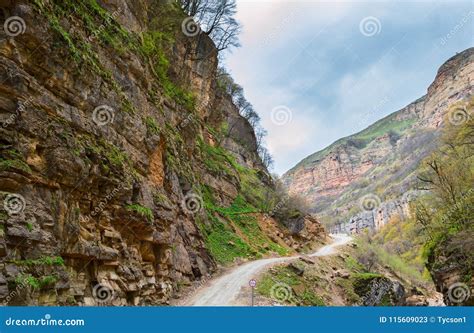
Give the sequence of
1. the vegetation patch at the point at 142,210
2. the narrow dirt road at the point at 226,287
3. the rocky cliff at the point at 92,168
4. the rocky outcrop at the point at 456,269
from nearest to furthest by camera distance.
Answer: the rocky cliff at the point at 92,168 → the vegetation patch at the point at 142,210 → the narrow dirt road at the point at 226,287 → the rocky outcrop at the point at 456,269

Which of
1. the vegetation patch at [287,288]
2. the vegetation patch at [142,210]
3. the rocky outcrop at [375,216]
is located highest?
the rocky outcrop at [375,216]

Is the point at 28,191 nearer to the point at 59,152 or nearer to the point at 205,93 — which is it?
the point at 59,152

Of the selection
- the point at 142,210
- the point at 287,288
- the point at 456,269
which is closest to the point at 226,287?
the point at 287,288

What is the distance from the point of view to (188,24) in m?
35.6

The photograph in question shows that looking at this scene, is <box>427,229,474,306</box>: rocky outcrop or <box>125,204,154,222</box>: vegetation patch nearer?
<box>125,204,154,222</box>: vegetation patch

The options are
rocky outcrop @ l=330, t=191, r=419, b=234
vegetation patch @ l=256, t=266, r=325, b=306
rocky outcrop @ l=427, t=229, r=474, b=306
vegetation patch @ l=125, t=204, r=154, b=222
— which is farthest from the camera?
rocky outcrop @ l=330, t=191, r=419, b=234

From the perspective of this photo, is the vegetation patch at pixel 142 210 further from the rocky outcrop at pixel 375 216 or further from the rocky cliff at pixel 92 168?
the rocky outcrop at pixel 375 216

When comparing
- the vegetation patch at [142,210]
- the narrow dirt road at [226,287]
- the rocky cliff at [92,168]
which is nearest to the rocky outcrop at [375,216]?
the narrow dirt road at [226,287]

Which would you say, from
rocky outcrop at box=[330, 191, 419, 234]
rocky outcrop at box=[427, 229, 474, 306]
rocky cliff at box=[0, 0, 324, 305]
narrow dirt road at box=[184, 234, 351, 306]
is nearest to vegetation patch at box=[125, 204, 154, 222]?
rocky cliff at box=[0, 0, 324, 305]

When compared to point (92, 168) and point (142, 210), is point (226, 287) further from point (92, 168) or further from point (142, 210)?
point (92, 168)

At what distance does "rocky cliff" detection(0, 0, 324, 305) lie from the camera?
9961mm

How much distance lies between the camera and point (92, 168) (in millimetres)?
12930

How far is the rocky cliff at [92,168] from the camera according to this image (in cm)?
996

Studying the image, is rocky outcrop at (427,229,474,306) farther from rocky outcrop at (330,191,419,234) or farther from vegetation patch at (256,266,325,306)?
rocky outcrop at (330,191,419,234)
